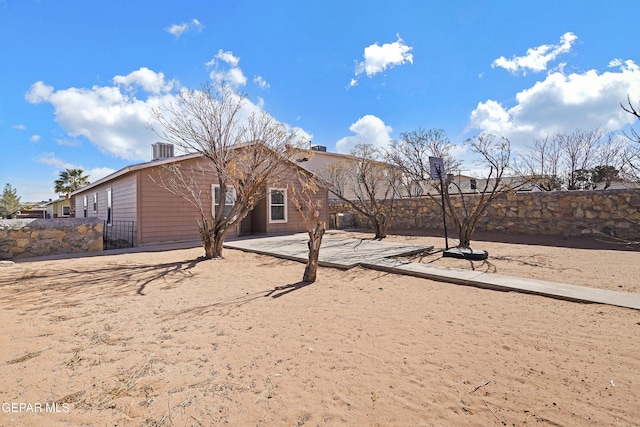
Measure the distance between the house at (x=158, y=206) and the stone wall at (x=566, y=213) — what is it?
7.51m

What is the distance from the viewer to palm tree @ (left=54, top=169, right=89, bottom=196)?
30.1m

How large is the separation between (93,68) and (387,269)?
10.6 m

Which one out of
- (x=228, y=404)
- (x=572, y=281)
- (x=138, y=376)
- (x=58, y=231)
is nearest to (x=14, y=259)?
(x=58, y=231)

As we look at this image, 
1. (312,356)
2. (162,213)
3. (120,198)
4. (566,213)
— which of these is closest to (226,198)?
(162,213)

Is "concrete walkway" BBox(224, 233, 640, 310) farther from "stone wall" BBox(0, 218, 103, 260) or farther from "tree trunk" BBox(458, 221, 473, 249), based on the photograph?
"stone wall" BBox(0, 218, 103, 260)

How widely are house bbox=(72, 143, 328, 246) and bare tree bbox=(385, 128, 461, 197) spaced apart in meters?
4.25

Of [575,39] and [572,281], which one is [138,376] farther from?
[575,39]

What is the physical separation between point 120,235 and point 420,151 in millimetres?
11416

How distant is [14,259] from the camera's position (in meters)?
7.37

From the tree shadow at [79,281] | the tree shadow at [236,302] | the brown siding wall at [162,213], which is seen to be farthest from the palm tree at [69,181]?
the tree shadow at [236,302]

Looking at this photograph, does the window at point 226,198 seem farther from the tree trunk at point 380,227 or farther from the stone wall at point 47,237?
the tree trunk at point 380,227

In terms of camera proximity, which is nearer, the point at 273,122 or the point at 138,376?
the point at 138,376

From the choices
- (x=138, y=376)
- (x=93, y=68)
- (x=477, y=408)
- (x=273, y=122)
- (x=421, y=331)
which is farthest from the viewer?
(x=93, y=68)

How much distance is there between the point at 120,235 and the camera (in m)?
10.9
